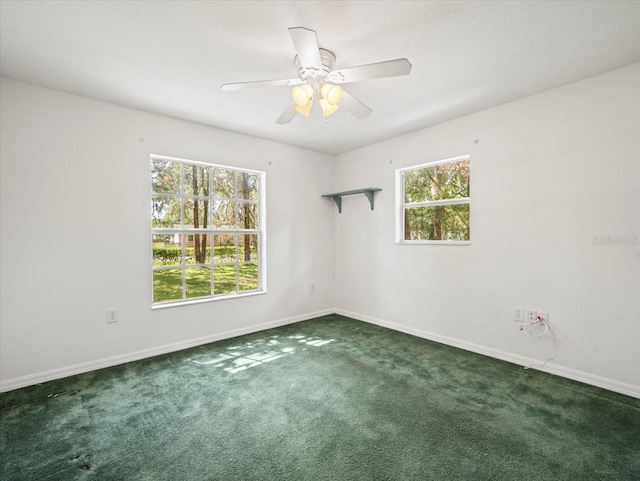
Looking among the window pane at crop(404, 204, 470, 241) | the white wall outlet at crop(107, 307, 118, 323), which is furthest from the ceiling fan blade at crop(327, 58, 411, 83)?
the white wall outlet at crop(107, 307, 118, 323)

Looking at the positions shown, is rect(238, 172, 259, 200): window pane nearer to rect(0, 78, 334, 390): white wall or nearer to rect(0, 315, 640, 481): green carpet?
rect(0, 78, 334, 390): white wall

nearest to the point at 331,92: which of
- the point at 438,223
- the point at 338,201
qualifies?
the point at 438,223

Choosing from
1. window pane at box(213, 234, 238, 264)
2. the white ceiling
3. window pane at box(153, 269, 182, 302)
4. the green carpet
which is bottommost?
the green carpet

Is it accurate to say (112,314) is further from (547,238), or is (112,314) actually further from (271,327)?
(547,238)

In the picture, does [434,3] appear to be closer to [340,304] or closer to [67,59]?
[67,59]

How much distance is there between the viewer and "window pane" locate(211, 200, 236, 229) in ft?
12.2

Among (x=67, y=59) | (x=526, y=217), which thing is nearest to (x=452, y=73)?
(x=526, y=217)

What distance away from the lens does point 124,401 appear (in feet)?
7.41

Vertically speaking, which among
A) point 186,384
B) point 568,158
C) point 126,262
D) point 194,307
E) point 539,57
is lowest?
point 186,384

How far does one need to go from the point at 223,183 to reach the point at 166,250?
41.6 inches

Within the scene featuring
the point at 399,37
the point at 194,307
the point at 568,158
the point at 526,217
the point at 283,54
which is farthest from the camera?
the point at 194,307

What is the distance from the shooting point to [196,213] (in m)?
3.59

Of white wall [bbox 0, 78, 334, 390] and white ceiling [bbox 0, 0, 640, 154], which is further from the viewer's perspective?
white wall [bbox 0, 78, 334, 390]

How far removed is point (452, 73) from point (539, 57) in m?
0.57
